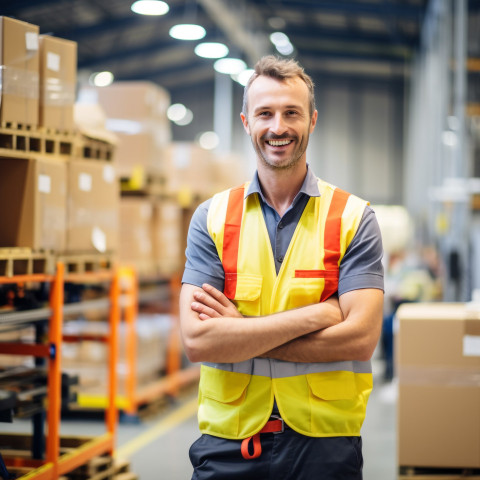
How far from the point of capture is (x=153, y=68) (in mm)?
25969

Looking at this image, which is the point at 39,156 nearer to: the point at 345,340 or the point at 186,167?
the point at 345,340

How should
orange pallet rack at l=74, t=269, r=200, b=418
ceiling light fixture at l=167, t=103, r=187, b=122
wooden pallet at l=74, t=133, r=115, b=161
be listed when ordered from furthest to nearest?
ceiling light fixture at l=167, t=103, r=187, b=122 < orange pallet rack at l=74, t=269, r=200, b=418 < wooden pallet at l=74, t=133, r=115, b=161

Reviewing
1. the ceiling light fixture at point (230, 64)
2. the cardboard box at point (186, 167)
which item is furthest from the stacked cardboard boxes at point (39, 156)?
the ceiling light fixture at point (230, 64)

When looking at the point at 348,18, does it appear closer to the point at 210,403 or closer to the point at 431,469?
the point at 431,469

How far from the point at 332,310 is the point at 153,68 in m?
24.5

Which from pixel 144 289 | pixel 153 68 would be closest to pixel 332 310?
pixel 144 289

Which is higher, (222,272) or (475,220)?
(475,220)

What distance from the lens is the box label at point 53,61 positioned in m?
4.68

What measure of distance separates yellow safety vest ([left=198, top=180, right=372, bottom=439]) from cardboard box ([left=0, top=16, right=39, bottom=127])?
2.16 meters

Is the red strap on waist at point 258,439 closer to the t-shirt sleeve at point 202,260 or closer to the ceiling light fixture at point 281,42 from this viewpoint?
the t-shirt sleeve at point 202,260

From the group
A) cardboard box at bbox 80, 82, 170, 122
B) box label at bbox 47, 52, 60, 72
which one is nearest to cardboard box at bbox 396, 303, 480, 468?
box label at bbox 47, 52, 60, 72

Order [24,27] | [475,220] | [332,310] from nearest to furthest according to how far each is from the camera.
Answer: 1. [332,310]
2. [24,27]
3. [475,220]

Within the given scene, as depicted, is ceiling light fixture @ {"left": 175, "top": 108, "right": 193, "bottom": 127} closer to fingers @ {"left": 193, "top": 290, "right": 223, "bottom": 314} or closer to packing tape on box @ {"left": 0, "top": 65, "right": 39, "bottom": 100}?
packing tape on box @ {"left": 0, "top": 65, "right": 39, "bottom": 100}

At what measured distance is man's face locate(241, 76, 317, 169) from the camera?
2.65 m
